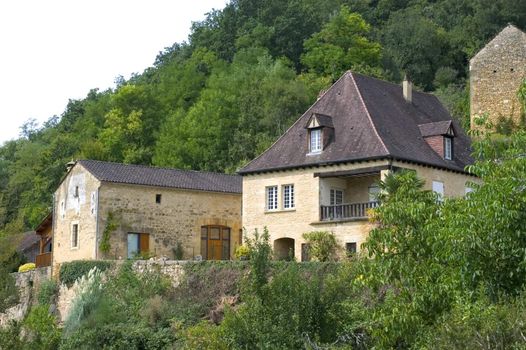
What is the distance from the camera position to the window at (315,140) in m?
34.3

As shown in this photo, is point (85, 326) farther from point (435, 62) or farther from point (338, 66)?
point (435, 62)

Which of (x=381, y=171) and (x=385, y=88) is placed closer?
(x=381, y=171)

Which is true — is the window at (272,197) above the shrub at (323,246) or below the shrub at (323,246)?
above

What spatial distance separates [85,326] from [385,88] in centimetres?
1520

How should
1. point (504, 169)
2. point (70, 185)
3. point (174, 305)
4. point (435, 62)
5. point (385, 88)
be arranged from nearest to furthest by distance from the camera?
point (504, 169)
point (174, 305)
point (385, 88)
point (70, 185)
point (435, 62)

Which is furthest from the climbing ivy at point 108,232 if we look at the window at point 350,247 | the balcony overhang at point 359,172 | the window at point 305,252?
the window at point 350,247

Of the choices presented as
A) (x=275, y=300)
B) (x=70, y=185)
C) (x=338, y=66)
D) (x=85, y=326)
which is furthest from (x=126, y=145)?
(x=275, y=300)

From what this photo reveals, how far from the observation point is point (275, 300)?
1992 cm

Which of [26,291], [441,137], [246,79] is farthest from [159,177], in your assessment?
[246,79]

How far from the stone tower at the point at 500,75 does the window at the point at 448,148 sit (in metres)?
10.5

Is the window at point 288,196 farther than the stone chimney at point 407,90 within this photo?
No

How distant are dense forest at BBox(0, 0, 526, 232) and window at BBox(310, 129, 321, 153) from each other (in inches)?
690

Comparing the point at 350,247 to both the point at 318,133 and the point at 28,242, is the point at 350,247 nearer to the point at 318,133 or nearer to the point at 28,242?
the point at 318,133

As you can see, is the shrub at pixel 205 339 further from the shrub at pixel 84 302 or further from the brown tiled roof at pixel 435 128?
the brown tiled roof at pixel 435 128
